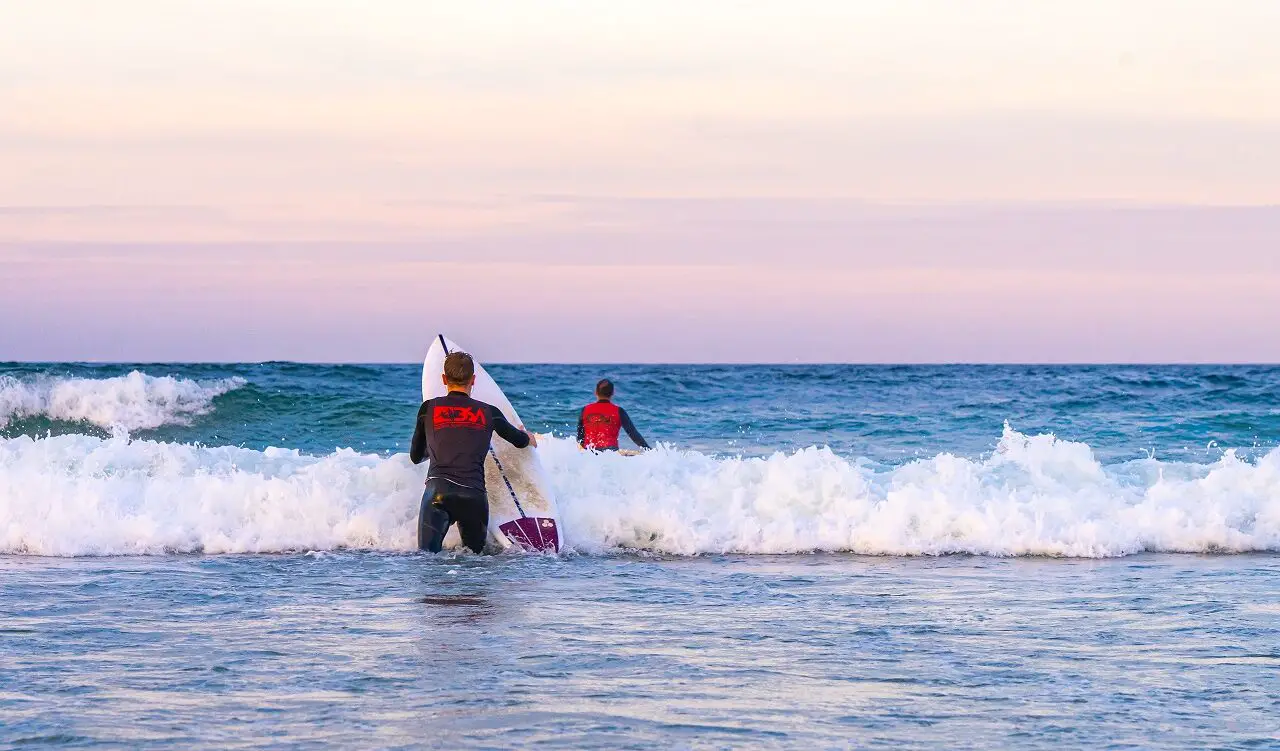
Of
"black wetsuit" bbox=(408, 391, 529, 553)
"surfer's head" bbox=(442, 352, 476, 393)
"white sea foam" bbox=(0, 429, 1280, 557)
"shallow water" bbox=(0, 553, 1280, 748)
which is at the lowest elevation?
"shallow water" bbox=(0, 553, 1280, 748)

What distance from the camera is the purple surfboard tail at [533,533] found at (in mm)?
9492

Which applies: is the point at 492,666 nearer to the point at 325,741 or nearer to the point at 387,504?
the point at 325,741

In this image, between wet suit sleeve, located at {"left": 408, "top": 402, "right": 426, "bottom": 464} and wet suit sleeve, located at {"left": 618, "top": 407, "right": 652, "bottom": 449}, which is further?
wet suit sleeve, located at {"left": 618, "top": 407, "right": 652, "bottom": 449}

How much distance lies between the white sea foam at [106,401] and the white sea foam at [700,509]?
13.0 metres

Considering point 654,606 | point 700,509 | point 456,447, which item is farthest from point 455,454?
point 700,509

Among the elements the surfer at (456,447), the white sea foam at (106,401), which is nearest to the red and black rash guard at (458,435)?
the surfer at (456,447)

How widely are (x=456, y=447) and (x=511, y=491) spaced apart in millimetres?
1176

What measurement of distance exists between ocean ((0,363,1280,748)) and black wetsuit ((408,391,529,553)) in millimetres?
326

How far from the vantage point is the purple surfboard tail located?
9.49 metres

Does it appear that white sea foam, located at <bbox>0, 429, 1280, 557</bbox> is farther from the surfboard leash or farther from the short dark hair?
the short dark hair

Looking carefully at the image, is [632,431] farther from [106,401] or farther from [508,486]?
[106,401]

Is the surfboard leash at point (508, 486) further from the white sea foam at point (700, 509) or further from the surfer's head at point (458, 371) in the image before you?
the surfer's head at point (458, 371)

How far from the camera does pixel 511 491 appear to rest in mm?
9852

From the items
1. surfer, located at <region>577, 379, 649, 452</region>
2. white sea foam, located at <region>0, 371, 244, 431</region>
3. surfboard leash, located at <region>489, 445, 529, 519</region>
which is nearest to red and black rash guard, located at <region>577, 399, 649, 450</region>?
surfer, located at <region>577, 379, 649, 452</region>
